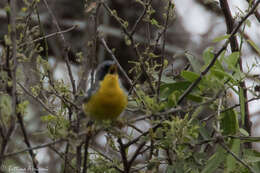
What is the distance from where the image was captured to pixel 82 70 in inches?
65.0

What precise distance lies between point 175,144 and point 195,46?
3.93 metres

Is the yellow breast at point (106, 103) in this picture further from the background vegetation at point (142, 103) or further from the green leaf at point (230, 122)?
the green leaf at point (230, 122)

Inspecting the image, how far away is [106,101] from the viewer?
1748mm

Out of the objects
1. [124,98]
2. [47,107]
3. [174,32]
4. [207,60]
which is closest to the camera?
[207,60]

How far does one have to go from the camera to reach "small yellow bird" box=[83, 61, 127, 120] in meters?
1.68

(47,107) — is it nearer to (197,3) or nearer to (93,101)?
(93,101)

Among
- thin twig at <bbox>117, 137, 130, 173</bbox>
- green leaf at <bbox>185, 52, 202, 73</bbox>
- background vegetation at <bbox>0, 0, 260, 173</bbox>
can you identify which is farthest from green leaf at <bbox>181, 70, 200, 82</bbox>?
thin twig at <bbox>117, 137, 130, 173</bbox>

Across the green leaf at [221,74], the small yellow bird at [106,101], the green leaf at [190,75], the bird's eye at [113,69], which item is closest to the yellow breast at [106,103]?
the small yellow bird at [106,101]

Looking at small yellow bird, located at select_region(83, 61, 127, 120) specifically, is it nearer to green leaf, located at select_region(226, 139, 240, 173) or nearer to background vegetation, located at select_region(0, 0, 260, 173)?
background vegetation, located at select_region(0, 0, 260, 173)

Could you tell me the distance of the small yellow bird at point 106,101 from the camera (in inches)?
66.3

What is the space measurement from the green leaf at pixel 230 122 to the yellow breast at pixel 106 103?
1.50 feet

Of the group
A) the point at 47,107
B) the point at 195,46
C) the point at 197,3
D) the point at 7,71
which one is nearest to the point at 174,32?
the point at 195,46

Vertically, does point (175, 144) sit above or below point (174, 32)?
below

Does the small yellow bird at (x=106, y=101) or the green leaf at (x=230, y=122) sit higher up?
the small yellow bird at (x=106, y=101)
